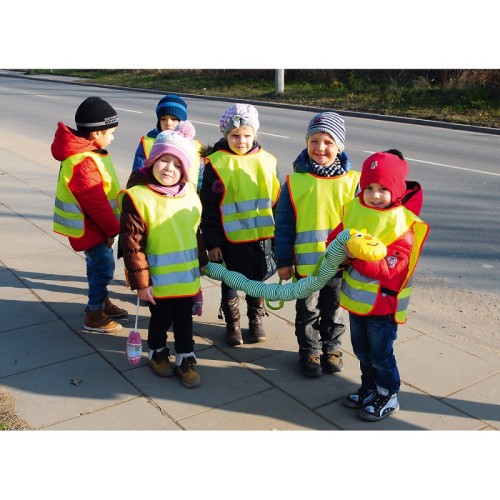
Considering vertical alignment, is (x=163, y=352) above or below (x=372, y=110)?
below

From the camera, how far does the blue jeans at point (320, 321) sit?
13.2 ft

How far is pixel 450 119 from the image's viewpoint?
52.9ft

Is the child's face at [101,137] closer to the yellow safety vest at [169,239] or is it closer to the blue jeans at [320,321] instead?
the yellow safety vest at [169,239]

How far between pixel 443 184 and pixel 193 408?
708 centimetres

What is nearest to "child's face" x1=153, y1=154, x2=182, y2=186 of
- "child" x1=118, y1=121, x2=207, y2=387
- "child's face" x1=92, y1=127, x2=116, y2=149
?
"child" x1=118, y1=121, x2=207, y2=387

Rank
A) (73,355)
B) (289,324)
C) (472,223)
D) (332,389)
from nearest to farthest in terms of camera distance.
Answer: (332,389)
(73,355)
(289,324)
(472,223)

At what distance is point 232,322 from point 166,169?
51.4 inches

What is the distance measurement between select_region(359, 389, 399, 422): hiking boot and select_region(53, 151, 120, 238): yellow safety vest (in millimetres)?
2249

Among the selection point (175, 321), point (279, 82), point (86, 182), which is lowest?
point (175, 321)

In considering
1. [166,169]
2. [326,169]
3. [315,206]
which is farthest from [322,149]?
[166,169]

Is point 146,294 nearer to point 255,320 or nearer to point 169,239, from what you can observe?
point 169,239

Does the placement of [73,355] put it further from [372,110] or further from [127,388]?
[372,110]

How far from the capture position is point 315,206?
12.5 ft

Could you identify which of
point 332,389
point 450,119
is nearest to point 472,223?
point 332,389
